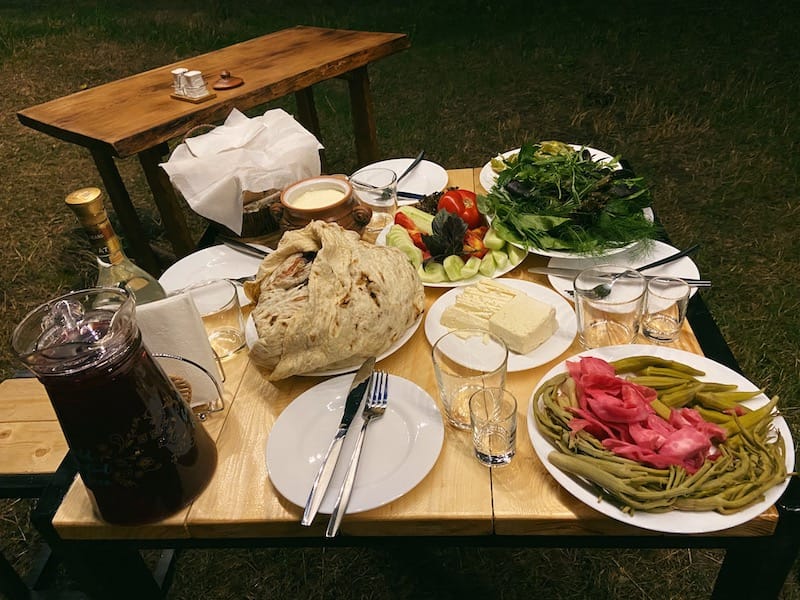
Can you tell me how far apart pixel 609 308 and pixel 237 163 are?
4.69 ft

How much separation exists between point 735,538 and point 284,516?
0.79 metres

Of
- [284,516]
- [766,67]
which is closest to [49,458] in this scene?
[284,516]

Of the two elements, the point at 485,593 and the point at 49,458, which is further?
the point at 485,593

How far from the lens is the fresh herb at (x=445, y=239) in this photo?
177 cm

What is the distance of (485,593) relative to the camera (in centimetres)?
213

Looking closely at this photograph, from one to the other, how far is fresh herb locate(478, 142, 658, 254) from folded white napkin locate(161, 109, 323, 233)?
0.72 meters

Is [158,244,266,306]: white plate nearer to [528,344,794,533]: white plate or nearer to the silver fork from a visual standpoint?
the silver fork

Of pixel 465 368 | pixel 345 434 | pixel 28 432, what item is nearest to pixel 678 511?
pixel 465 368

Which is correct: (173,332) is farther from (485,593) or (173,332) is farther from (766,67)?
(766,67)

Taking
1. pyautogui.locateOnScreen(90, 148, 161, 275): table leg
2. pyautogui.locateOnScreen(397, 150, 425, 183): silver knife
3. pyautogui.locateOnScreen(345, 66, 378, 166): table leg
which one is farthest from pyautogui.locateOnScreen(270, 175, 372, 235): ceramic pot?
pyautogui.locateOnScreen(345, 66, 378, 166): table leg

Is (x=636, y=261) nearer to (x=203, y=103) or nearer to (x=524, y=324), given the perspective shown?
(x=524, y=324)

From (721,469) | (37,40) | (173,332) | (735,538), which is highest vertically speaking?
(173,332)

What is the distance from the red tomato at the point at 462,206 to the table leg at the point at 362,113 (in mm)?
2451

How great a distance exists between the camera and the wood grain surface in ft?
3.58
